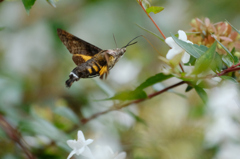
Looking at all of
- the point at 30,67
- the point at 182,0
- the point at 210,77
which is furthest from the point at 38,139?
the point at 182,0

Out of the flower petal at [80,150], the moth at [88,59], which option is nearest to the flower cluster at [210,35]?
the moth at [88,59]

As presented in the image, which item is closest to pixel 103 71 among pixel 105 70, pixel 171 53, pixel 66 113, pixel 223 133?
pixel 105 70

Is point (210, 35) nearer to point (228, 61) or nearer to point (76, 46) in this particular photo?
point (228, 61)

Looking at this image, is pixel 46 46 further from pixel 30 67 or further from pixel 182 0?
pixel 182 0

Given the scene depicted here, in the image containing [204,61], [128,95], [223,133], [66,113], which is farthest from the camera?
[223,133]

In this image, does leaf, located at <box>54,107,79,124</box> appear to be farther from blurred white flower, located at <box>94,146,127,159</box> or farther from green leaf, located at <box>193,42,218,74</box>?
green leaf, located at <box>193,42,218,74</box>

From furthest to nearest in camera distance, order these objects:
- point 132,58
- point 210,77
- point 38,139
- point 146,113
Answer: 1. point 132,58
2. point 146,113
3. point 38,139
4. point 210,77

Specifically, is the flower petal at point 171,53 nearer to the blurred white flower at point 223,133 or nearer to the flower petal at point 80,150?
the flower petal at point 80,150
